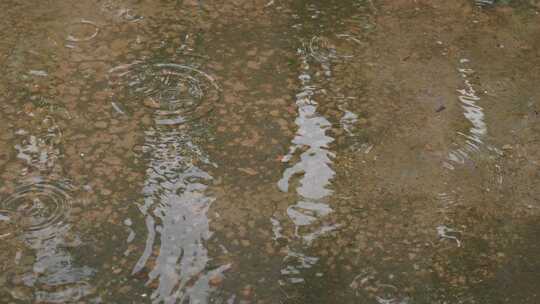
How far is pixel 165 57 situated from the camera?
259 centimetres

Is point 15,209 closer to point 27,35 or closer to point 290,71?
point 27,35

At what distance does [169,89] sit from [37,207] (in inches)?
25.8

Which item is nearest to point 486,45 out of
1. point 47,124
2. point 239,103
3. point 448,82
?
point 448,82

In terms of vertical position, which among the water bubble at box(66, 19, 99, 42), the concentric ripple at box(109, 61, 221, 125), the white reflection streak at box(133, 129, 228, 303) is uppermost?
the water bubble at box(66, 19, 99, 42)

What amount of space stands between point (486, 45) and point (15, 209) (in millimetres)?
1874

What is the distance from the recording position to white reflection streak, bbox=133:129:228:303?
6.02 ft

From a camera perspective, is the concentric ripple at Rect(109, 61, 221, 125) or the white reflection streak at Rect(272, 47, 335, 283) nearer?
the white reflection streak at Rect(272, 47, 335, 283)

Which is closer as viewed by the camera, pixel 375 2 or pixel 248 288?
pixel 248 288

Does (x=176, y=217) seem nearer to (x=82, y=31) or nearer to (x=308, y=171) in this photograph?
(x=308, y=171)

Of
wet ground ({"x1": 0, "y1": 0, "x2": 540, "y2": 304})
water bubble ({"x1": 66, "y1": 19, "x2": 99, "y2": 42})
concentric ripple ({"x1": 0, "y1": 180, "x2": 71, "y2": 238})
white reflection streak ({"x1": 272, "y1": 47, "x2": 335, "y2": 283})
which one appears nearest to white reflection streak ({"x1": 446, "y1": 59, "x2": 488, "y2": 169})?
wet ground ({"x1": 0, "y1": 0, "x2": 540, "y2": 304})

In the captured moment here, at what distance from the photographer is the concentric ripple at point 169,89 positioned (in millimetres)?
2363

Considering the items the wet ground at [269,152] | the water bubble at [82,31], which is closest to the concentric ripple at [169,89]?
the wet ground at [269,152]

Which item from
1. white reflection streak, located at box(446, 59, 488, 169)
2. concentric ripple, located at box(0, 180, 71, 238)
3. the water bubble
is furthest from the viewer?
the water bubble

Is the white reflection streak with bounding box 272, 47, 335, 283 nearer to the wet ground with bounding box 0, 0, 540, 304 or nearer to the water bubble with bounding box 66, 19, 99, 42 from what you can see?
the wet ground with bounding box 0, 0, 540, 304
